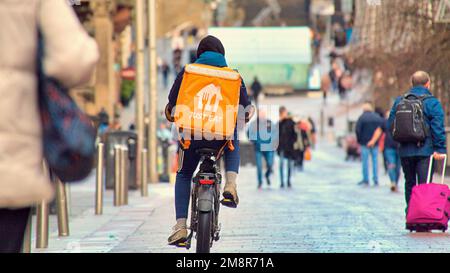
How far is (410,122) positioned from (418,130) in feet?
0.39

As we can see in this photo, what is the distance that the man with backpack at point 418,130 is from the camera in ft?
45.6

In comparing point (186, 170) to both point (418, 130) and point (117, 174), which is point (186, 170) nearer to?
point (418, 130)

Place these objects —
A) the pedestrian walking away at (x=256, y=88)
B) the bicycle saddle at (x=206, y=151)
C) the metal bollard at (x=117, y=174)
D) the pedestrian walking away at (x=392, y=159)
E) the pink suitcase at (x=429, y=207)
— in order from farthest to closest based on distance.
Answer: the pedestrian walking away at (x=256, y=88) < the pedestrian walking away at (x=392, y=159) < the metal bollard at (x=117, y=174) < the pink suitcase at (x=429, y=207) < the bicycle saddle at (x=206, y=151)

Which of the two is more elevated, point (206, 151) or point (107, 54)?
point (206, 151)

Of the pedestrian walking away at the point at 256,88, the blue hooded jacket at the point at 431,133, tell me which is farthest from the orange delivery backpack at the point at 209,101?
the pedestrian walking away at the point at 256,88

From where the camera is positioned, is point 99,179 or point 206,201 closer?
point 206,201

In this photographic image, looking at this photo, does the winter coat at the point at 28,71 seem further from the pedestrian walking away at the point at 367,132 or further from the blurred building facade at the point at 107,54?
the blurred building facade at the point at 107,54

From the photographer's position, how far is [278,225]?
605 inches

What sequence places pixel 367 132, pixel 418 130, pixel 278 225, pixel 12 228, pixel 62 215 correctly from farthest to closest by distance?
pixel 367 132, pixel 278 225, pixel 62 215, pixel 418 130, pixel 12 228

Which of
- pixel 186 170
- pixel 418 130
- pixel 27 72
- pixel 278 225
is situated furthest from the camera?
pixel 278 225

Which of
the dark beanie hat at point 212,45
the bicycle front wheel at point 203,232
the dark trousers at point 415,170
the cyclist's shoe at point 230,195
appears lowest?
the dark trousers at point 415,170

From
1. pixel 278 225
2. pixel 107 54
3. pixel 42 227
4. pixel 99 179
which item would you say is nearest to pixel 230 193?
pixel 42 227

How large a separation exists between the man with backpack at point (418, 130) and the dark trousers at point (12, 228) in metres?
9.80
